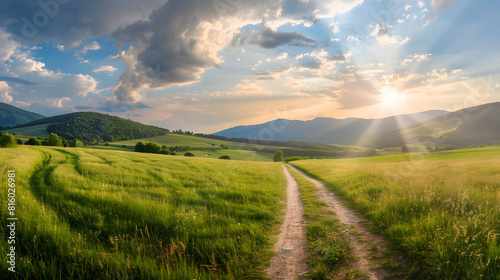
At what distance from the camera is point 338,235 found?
650cm

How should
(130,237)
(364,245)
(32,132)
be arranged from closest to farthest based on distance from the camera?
1. (130,237)
2. (364,245)
3. (32,132)

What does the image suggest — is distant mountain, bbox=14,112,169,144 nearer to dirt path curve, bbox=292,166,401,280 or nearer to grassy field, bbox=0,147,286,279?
grassy field, bbox=0,147,286,279

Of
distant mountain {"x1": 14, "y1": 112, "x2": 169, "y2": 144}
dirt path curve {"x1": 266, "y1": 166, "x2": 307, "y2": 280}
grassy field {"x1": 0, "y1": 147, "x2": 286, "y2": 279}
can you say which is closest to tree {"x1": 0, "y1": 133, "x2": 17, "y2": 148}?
grassy field {"x1": 0, "y1": 147, "x2": 286, "y2": 279}

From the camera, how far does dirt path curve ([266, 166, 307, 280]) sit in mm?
4629

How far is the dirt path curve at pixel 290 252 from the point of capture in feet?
15.2

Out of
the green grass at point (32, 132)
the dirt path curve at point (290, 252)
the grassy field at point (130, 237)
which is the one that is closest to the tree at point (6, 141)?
the grassy field at point (130, 237)

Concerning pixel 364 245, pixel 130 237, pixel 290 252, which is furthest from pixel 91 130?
pixel 364 245

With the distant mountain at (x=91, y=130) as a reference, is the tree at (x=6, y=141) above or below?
below

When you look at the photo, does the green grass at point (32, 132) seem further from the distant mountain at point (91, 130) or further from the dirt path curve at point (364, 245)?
the dirt path curve at point (364, 245)

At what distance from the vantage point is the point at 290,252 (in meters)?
5.51

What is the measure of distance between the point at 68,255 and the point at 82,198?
4009mm

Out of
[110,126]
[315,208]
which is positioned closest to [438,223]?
[315,208]

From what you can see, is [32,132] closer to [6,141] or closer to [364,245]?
[6,141]

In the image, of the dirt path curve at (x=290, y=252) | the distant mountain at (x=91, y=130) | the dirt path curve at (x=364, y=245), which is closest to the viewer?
the dirt path curve at (x=364, y=245)
